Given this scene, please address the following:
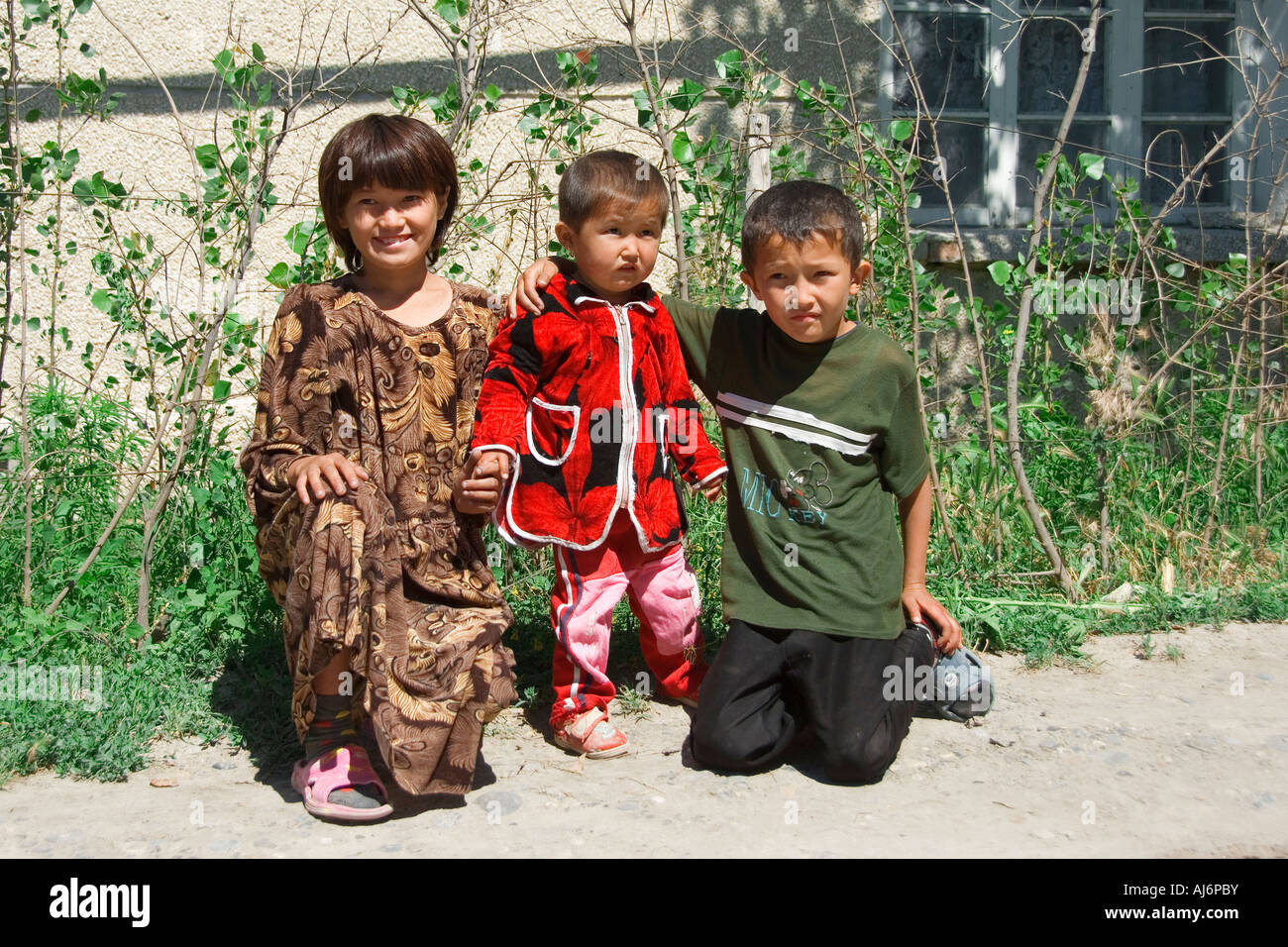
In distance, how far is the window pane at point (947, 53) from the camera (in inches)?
217

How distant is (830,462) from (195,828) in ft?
5.63

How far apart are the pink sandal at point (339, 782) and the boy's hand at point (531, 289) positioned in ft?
3.63

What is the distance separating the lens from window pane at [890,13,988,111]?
5508 millimetres

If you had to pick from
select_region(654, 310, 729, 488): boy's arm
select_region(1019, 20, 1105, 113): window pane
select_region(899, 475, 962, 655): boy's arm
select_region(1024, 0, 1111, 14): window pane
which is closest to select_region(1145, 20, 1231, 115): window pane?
select_region(1019, 20, 1105, 113): window pane

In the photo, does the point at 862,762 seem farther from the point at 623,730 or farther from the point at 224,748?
the point at 224,748

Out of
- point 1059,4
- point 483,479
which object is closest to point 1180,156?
point 1059,4

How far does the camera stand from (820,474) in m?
3.05

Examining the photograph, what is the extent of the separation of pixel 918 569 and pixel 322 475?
157cm

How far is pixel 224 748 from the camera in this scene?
3.09 meters

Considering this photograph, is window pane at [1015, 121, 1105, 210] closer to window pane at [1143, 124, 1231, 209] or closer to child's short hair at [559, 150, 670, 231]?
window pane at [1143, 124, 1231, 209]

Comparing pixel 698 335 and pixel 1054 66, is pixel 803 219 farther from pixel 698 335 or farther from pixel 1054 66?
pixel 1054 66

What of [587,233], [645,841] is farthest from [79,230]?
[645,841]

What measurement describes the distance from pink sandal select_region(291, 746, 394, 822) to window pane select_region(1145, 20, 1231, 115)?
4928mm

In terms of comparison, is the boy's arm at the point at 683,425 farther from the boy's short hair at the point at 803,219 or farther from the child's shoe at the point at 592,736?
the child's shoe at the point at 592,736
